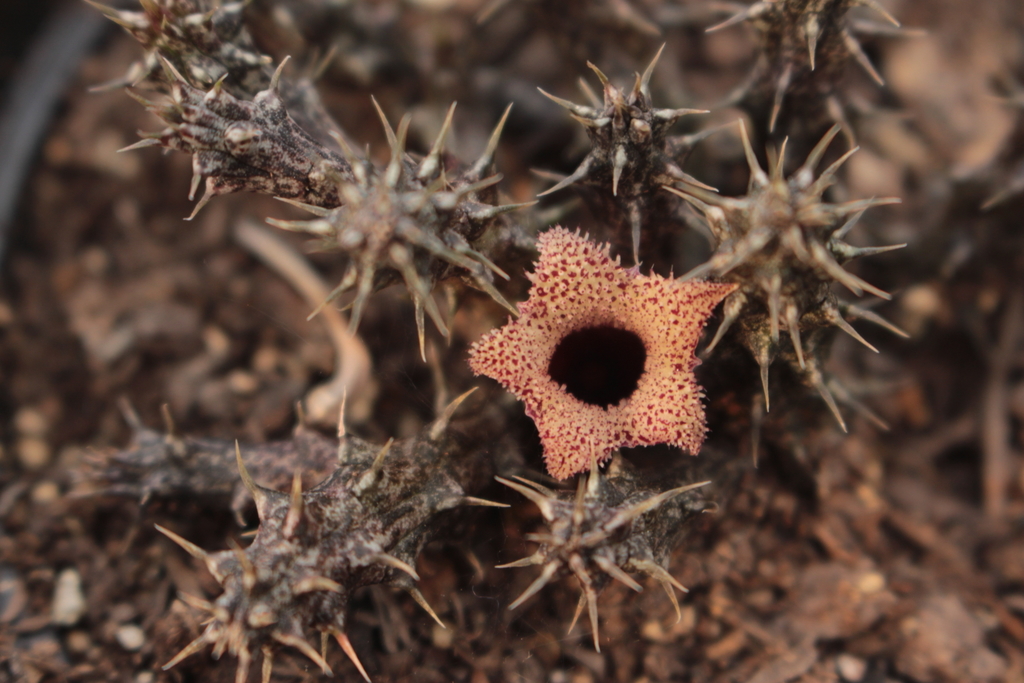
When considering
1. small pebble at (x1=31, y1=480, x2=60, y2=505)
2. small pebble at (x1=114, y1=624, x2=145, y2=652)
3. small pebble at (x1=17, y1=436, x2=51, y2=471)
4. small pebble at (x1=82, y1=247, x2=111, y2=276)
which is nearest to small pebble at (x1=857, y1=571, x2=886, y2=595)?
small pebble at (x1=114, y1=624, x2=145, y2=652)

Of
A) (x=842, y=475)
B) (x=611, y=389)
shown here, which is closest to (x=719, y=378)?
(x=611, y=389)

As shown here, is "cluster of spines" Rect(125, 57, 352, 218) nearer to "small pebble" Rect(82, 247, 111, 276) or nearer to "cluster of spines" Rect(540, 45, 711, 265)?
"cluster of spines" Rect(540, 45, 711, 265)

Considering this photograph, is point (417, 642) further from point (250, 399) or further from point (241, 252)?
point (241, 252)

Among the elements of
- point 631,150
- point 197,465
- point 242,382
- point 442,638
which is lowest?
point 442,638

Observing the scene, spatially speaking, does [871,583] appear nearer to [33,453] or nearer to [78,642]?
[78,642]

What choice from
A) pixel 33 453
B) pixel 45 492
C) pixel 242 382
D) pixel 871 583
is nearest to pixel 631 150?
pixel 871 583

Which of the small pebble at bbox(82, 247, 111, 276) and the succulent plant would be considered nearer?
the succulent plant

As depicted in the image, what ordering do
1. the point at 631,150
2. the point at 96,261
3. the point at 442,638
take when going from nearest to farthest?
1. the point at 631,150
2. the point at 442,638
3. the point at 96,261
